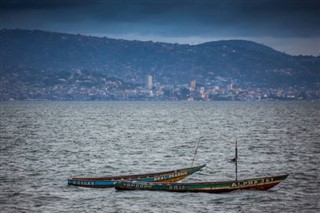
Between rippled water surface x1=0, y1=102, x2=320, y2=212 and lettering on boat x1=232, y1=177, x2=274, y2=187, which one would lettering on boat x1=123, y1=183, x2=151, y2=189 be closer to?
rippled water surface x1=0, y1=102, x2=320, y2=212

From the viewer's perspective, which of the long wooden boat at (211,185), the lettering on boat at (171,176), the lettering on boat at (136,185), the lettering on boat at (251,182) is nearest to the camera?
the long wooden boat at (211,185)

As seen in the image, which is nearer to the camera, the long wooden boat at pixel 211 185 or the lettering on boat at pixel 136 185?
the long wooden boat at pixel 211 185

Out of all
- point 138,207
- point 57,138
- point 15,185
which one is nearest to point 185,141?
point 57,138

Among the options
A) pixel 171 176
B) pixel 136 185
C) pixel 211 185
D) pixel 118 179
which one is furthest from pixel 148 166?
pixel 211 185

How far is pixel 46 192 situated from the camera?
49469mm

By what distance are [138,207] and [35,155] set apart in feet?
114

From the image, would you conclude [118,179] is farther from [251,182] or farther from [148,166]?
[148,166]

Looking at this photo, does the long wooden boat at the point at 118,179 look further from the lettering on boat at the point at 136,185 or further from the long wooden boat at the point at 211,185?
the lettering on boat at the point at 136,185

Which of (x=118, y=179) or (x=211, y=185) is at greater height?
(x=211, y=185)

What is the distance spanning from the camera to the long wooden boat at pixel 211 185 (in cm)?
4756

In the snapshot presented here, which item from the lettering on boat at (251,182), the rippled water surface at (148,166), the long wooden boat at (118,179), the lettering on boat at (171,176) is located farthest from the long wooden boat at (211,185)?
the lettering on boat at (171,176)

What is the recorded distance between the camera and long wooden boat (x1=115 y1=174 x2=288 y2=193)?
156 feet

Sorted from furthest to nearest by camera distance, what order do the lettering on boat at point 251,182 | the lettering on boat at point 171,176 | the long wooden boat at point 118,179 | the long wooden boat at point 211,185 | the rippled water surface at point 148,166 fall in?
the lettering on boat at point 171,176
the long wooden boat at point 118,179
the lettering on boat at point 251,182
the long wooden boat at point 211,185
the rippled water surface at point 148,166

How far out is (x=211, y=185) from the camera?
4753cm
